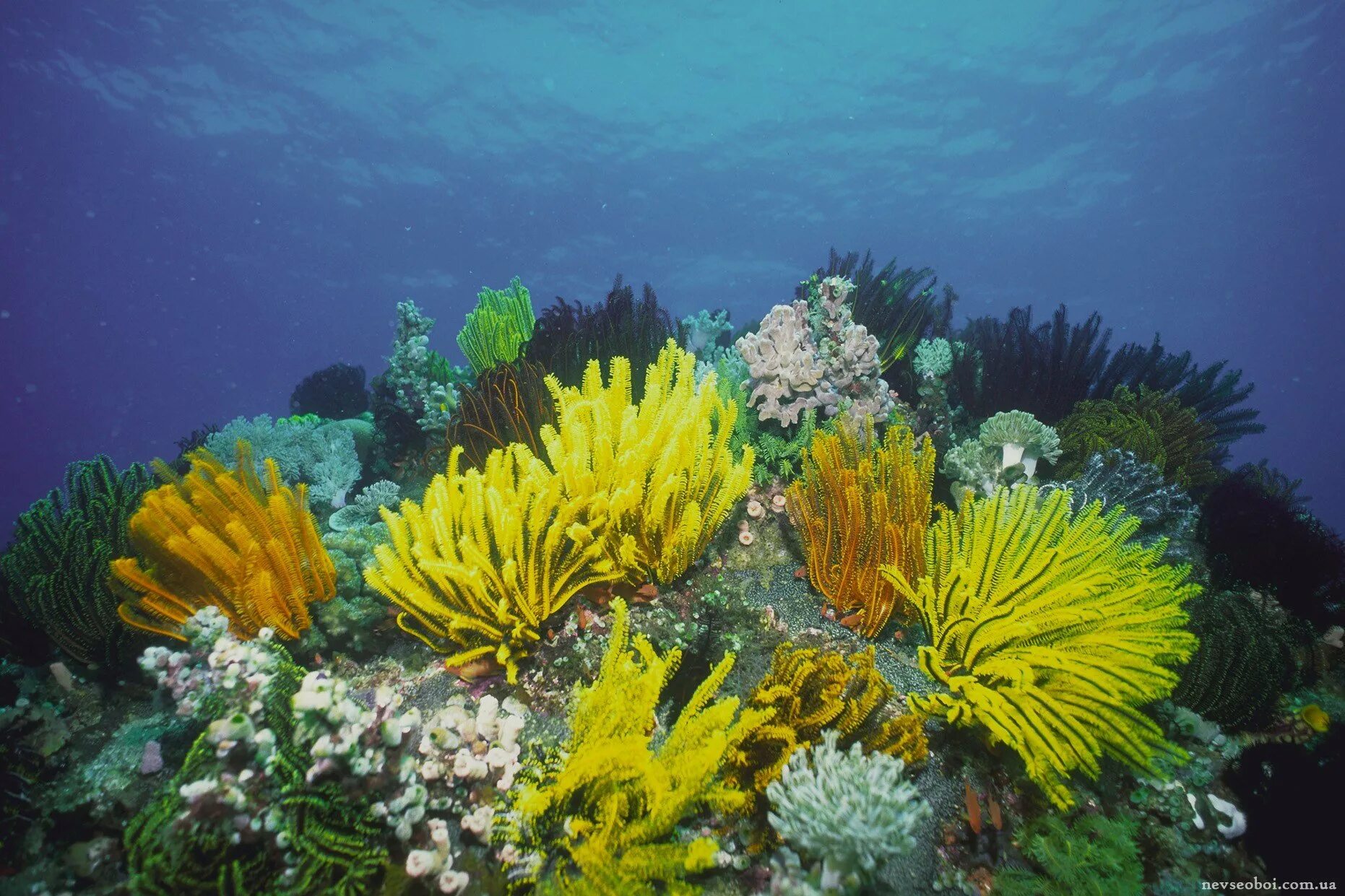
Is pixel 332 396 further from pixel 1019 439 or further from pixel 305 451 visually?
pixel 1019 439

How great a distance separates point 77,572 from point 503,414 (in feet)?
9.35

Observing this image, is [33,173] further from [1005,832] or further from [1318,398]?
[1318,398]

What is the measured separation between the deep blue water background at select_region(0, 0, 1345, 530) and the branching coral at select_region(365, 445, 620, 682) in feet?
137

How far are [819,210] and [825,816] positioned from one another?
67765mm

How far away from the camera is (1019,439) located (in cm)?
478

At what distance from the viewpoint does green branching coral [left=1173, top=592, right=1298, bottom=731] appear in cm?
355

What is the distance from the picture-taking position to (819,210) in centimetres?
6162

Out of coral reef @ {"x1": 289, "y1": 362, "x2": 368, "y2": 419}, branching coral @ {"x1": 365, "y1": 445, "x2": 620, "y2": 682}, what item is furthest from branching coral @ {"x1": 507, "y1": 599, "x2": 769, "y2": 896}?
coral reef @ {"x1": 289, "y1": 362, "x2": 368, "y2": 419}

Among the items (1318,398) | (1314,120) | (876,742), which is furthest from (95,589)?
(1318,398)

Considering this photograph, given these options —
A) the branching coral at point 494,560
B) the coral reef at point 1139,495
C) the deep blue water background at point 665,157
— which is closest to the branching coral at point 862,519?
the branching coral at point 494,560

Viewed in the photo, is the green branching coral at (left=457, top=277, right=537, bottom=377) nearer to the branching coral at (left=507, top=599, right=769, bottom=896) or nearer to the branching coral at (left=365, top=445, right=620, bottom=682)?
the branching coral at (left=365, top=445, right=620, bottom=682)

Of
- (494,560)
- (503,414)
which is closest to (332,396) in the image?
(503,414)

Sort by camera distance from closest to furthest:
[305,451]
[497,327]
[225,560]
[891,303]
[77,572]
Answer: [225,560], [77,572], [305,451], [497,327], [891,303]

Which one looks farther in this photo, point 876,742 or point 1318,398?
point 1318,398
